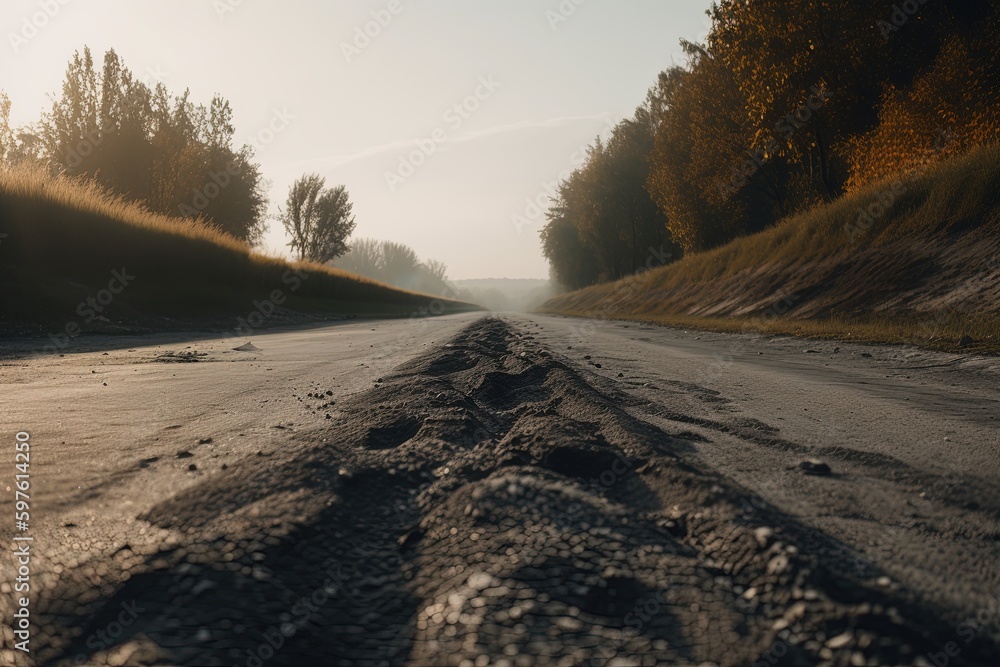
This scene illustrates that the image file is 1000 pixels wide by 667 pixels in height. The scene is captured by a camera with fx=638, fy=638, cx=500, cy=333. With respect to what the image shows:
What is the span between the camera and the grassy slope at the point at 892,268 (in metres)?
7.91

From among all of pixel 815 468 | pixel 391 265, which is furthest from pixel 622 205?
pixel 391 265

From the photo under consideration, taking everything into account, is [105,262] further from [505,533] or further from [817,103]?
[817,103]

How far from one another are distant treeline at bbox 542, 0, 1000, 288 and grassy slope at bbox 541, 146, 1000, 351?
5.57 ft

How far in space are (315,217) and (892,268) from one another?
3979 cm

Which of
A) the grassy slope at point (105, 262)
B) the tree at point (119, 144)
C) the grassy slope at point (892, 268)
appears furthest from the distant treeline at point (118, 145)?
the grassy slope at point (892, 268)

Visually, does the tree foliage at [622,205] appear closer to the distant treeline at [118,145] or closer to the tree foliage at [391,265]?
the distant treeline at [118,145]

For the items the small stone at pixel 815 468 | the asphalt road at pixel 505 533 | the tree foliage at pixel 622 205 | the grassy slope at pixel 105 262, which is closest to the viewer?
the asphalt road at pixel 505 533

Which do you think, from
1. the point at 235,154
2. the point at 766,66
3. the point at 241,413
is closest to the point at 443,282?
the point at 235,154

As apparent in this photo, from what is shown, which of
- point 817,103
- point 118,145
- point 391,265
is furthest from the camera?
A: point 391,265

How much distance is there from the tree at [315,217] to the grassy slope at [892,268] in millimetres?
33525

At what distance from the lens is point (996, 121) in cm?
1131

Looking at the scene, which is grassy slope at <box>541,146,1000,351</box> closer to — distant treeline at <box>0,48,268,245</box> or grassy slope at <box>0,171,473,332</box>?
grassy slope at <box>0,171,473,332</box>

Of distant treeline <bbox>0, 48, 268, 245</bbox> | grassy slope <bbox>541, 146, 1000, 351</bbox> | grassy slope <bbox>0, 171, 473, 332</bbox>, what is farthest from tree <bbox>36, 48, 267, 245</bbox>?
grassy slope <bbox>541, 146, 1000, 351</bbox>

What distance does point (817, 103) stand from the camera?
1584 cm
